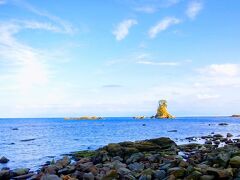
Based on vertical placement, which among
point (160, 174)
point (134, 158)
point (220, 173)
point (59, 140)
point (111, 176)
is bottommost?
point (111, 176)

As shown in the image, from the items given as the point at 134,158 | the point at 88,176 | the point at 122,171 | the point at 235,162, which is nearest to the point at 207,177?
the point at 235,162

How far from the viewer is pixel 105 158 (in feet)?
110

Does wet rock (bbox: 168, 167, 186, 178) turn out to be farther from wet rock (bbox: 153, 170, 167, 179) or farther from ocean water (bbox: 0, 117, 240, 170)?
ocean water (bbox: 0, 117, 240, 170)

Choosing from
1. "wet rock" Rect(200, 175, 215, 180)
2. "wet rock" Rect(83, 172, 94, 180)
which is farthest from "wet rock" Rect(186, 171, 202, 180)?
"wet rock" Rect(83, 172, 94, 180)

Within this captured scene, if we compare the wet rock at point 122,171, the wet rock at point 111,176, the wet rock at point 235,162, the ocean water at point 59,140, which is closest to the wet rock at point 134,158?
the wet rock at point 122,171

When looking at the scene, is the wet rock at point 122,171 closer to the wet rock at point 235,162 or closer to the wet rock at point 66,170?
the wet rock at point 66,170

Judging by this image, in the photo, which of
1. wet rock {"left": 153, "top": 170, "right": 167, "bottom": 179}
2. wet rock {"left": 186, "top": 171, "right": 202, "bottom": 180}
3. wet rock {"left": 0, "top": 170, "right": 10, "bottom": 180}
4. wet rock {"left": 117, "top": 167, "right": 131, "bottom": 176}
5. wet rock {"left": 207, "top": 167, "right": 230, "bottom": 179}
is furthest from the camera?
wet rock {"left": 0, "top": 170, "right": 10, "bottom": 180}

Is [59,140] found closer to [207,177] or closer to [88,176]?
[88,176]

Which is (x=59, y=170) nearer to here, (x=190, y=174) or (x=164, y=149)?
(x=190, y=174)

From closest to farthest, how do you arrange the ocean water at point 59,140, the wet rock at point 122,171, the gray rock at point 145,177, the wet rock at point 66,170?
the gray rock at point 145,177
the wet rock at point 122,171
the wet rock at point 66,170
the ocean water at point 59,140

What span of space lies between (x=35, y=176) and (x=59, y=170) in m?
1.88

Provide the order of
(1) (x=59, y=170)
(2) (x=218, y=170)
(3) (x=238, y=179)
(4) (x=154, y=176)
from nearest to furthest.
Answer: (3) (x=238, y=179), (2) (x=218, y=170), (4) (x=154, y=176), (1) (x=59, y=170)

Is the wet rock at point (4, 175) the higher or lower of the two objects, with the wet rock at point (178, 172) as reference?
lower

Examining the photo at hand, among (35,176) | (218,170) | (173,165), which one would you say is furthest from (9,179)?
(218,170)
